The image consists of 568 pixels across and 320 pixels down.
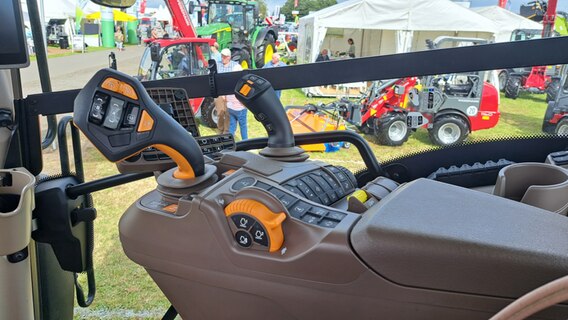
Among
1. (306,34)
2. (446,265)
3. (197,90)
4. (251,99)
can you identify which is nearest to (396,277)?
(446,265)

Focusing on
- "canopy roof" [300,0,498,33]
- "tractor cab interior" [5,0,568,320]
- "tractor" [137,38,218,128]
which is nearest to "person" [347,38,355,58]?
"canopy roof" [300,0,498,33]

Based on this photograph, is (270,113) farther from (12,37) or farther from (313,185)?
(12,37)

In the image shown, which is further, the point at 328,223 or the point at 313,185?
the point at 313,185

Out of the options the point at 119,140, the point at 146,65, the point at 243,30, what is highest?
the point at 119,140

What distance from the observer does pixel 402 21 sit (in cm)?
1016

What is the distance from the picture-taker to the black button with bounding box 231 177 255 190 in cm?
75

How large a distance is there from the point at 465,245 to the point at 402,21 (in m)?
10.4

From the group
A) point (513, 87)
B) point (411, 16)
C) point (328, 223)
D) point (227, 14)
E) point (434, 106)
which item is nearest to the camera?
point (328, 223)

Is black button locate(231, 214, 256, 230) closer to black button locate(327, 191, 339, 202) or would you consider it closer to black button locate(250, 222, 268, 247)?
black button locate(250, 222, 268, 247)

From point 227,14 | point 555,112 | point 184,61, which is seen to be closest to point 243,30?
point 227,14

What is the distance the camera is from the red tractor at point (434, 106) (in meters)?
6.67

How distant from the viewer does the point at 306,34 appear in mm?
12289

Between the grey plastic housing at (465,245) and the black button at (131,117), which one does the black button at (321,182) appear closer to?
the grey plastic housing at (465,245)

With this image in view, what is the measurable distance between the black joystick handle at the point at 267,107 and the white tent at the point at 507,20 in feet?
40.9
